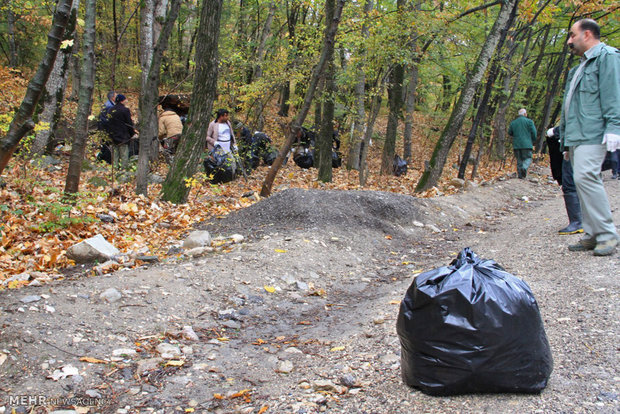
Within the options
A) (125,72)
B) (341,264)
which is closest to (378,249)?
(341,264)

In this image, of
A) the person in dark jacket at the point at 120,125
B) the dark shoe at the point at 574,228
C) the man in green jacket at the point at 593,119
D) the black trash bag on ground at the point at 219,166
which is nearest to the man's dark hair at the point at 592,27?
the man in green jacket at the point at 593,119

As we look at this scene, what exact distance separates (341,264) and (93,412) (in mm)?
3337

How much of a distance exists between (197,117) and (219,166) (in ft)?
9.14

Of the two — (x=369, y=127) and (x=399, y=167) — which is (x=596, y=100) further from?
(x=399, y=167)

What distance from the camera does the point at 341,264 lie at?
538 cm

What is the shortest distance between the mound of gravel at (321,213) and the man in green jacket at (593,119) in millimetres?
3052

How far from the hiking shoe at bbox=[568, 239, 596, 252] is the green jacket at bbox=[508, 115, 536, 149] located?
8.50m

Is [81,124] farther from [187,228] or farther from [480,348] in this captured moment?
[480,348]

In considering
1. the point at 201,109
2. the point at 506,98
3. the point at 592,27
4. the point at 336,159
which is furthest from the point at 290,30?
the point at 592,27

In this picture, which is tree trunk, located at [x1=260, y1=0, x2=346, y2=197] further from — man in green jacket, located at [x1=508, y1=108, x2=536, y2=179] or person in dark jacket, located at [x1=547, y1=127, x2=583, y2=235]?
man in green jacket, located at [x1=508, y1=108, x2=536, y2=179]

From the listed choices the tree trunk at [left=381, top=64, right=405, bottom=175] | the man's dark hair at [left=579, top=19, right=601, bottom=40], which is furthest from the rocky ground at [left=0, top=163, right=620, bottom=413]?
the tree trunk at [left=381, top=64, right=405, bottom=175]

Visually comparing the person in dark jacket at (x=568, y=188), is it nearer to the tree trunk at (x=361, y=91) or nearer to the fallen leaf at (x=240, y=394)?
the fallen leaf at (x=240, y=394)

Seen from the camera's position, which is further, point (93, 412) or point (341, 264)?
point (341, 264)

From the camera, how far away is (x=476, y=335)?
201cm
